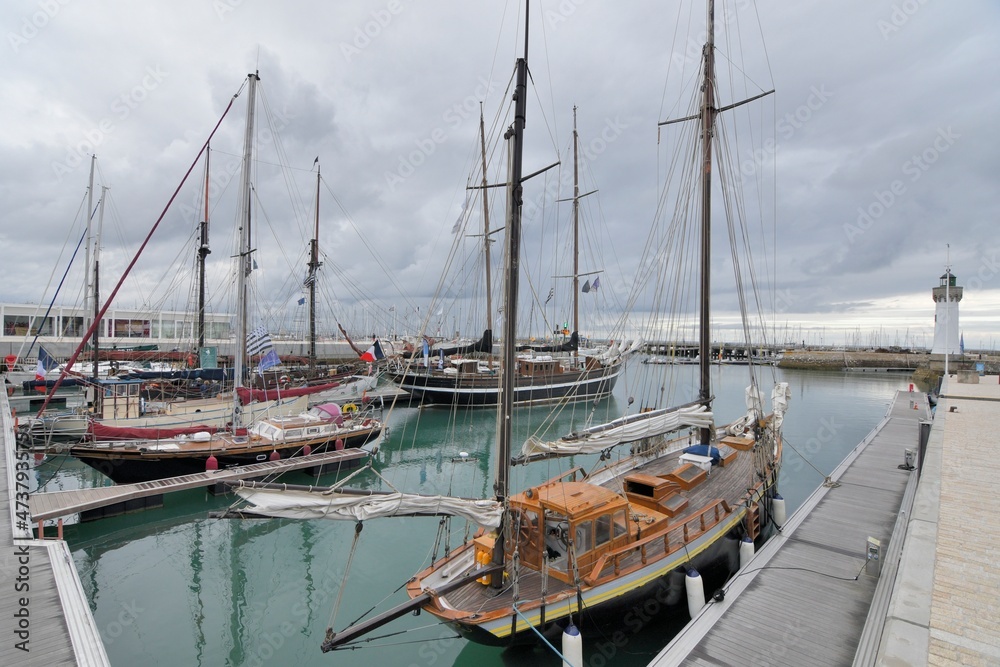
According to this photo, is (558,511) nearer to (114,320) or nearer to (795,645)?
(795,645)

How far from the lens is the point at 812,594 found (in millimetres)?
8633

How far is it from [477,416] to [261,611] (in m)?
26.9

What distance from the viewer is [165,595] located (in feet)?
37.1

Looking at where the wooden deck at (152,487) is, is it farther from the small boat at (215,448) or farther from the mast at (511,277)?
the mast at (511,277)

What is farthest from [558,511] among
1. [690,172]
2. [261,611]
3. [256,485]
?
[690,172]

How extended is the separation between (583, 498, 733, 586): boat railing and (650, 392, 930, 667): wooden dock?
112 cm

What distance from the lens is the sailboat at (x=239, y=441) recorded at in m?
17.2

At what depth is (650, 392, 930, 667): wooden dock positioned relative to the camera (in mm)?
7090

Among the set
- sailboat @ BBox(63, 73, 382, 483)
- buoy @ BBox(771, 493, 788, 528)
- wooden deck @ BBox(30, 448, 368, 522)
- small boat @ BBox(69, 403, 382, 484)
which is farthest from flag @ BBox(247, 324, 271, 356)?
buoy @ BBox(771, 493, 788, 528)

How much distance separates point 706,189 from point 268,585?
17763 millimetres

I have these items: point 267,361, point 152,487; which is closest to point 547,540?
point 152,487

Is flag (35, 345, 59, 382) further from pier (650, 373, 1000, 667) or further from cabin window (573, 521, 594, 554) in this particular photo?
pier (650, 373, 1000, 667)

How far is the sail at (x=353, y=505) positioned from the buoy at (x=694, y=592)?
432 centimetres

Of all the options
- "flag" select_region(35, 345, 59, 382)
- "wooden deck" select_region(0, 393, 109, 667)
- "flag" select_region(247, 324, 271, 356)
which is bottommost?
"wooden deck" select_region(0, 393, 109, 667)
